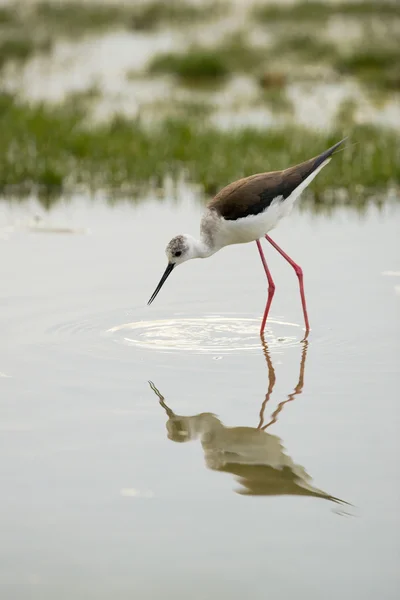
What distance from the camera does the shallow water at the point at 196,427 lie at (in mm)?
3426

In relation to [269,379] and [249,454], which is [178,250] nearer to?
[269,379]

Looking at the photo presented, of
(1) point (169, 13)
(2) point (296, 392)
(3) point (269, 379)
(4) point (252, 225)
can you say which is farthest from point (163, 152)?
(1) point (169, 13)

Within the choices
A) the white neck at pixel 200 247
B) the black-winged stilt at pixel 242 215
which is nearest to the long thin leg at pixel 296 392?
the black-winged stilt at pixel 242 215

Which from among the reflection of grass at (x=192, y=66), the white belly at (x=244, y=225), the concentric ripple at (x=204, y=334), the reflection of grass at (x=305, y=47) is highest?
the reflection of grass at (x=305, y=47)

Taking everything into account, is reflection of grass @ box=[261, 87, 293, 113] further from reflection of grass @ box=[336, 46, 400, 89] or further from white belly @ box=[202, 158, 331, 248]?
white belly @ box=[202, 158, 331, 248]

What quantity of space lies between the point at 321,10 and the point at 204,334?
3295 centimetres

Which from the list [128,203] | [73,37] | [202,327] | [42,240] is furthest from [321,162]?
[73,37]

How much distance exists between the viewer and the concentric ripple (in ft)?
19.2

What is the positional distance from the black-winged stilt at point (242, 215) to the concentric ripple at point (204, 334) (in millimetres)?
247

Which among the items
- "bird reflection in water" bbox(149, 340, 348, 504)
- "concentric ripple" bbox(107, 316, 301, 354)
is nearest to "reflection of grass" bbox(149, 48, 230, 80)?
"concentric ripple" bbox(107, 316, 301, 354)

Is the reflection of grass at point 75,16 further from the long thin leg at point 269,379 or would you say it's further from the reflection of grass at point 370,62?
the long thin leg at point 269,379

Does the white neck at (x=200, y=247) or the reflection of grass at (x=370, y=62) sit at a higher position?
the reflection of grass at (x=370, y=62)

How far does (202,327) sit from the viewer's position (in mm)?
6211

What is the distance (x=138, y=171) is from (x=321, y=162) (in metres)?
4.08
